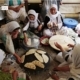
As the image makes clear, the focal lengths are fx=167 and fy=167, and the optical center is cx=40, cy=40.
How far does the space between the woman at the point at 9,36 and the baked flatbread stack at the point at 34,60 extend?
0.46ft

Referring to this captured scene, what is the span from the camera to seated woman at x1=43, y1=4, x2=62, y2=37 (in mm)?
1771

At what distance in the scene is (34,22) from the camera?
1770mm

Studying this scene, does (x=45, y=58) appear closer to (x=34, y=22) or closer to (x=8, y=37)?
(x=8, y=37)

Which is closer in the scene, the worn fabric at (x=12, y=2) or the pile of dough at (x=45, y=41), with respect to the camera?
the pile of dough at (x=45, y=41)

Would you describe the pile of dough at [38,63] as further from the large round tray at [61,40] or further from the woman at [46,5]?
the woman at [46,5]

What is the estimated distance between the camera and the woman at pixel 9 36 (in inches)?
56.7

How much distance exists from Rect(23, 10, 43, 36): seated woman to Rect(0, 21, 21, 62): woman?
247 mm

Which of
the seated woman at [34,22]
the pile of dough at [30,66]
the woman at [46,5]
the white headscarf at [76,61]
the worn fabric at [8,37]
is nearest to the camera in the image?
the white headscarf at [76,61]

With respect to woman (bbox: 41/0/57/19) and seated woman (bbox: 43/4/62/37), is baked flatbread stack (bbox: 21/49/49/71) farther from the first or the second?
woman (bbox: 41/0/57/19)

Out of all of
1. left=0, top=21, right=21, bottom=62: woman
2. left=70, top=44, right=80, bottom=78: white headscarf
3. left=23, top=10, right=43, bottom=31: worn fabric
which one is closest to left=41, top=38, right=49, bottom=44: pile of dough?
left=23, top=10, right=43, bottom=31: worn fabric

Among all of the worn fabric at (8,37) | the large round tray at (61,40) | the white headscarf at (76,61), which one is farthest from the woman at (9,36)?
the white headscarf at (76,61)

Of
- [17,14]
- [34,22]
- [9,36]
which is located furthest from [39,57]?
[17,14]

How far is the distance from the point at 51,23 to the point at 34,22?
182 millimetres

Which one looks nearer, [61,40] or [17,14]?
[61,40]
